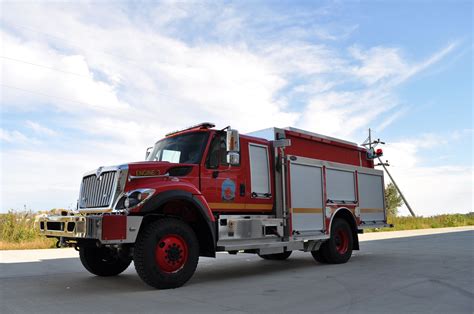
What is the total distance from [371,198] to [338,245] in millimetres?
1994

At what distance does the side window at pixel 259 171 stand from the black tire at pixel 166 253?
76.8 inches

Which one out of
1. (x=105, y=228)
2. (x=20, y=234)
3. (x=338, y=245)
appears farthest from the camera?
(x=20, y=234)

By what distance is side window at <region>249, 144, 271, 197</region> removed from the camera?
8.42 metres

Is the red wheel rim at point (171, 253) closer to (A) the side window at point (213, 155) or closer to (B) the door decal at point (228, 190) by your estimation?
(B) the door decal at point (228, 190)

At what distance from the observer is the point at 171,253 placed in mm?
6629

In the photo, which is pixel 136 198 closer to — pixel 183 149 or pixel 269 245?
pixel 183 149

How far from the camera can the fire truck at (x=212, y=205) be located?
6.47 metres

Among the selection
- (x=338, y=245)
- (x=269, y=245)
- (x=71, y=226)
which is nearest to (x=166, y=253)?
(x=71, y=226)

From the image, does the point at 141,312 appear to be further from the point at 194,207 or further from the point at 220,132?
the point at 220,132

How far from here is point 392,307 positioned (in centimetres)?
518

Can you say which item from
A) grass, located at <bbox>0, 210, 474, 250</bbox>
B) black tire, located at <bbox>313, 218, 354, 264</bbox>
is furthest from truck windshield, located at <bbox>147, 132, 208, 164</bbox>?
grass, located at <bbox>0, 210, 474, 250</bbox>

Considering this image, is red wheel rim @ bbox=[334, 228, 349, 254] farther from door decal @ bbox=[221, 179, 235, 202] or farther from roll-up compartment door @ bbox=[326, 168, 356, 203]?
door decal @ bbox=[221, 179, 235, 202]

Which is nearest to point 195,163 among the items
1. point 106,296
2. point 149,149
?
point 149,149

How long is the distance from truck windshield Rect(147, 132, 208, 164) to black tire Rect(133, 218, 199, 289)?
1264mm
